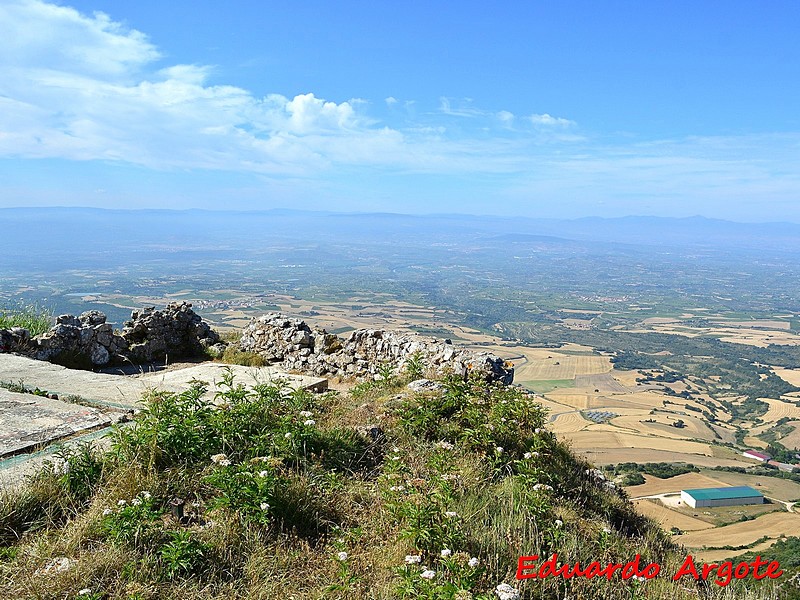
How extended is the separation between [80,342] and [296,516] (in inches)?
359

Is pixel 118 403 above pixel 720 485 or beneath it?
above

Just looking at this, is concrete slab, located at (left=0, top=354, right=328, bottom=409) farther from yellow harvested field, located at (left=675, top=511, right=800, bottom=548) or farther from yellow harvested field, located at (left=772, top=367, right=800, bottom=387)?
yellow harvested field, located at (left=772, top=367, right=800, bottom=387)

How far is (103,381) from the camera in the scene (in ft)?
26.0

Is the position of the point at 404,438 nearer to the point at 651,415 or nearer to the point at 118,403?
the point at 118,403

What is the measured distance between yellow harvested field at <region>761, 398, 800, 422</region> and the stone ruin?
43.1m

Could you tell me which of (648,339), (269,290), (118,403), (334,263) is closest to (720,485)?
(118,403)

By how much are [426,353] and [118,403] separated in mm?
5128

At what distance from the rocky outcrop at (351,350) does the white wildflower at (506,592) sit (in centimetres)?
520

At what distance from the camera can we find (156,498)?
380 cm

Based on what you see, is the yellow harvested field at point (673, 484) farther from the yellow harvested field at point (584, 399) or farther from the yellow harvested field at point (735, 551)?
the yellow harvested field at point (584, 399)

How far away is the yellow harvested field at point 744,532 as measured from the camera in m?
13.6

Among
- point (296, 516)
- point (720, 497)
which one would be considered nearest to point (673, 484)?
point (720, 497)

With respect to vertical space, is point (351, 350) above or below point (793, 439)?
above

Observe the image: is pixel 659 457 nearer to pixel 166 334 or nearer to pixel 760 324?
pixel 166 334
